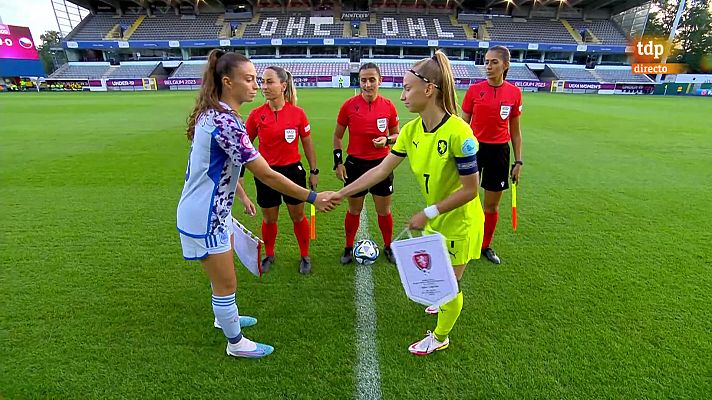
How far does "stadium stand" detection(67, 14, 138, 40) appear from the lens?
45.2 meters

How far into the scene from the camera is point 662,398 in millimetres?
2375

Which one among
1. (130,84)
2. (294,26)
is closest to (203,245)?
(130,84)

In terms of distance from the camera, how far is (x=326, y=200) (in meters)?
2.62

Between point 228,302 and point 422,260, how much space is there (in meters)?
1.30

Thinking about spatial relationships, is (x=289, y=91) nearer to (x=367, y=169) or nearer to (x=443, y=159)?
(x=367, y=169)

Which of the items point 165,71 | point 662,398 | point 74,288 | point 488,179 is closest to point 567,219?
point 488,179

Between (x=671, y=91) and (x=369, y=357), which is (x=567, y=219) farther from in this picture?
(x=671, y=91)

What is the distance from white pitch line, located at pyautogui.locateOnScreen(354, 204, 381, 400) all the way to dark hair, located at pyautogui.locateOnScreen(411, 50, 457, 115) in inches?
70.6

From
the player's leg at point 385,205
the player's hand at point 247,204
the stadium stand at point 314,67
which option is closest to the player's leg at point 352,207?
the player's leg at point 385,205

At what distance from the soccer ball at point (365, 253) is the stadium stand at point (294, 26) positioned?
4525 cm

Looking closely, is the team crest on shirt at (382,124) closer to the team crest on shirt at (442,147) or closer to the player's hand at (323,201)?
the player's hand at (323,201)

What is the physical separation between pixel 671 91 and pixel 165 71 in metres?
53.6

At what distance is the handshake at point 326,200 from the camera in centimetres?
260

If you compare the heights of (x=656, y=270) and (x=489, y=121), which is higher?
(x=489, y=121)
